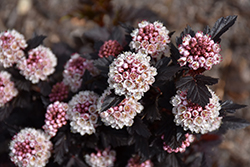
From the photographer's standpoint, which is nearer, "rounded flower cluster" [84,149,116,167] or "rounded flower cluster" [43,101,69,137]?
"rounded flower cluster" [43,101,69,137]

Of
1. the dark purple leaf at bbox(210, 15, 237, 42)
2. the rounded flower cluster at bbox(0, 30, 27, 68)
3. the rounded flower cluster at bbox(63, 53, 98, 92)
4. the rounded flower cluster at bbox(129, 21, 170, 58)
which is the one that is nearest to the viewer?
the dark purple leaf at bbox(210, 15, 237, 42)

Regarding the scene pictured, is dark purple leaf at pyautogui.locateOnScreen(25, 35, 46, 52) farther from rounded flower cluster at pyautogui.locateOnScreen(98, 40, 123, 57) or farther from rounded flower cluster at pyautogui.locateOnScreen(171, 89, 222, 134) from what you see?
rounded flower cluster at pyautogui.locateOnScreen(171, 89, 222, 134)

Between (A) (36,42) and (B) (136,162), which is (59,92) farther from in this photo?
(B) (136,162)

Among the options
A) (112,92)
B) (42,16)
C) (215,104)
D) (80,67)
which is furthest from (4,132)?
(42,16)

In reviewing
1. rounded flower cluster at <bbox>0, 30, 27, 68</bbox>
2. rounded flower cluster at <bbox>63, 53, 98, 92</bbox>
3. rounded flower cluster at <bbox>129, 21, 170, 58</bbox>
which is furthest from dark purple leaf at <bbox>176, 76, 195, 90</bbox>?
rounded flower cluster at <bbox>0, 30, 27, 68</bbox>

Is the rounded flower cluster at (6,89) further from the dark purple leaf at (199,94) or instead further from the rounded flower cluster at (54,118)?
the dark purple leaf at (199,94)

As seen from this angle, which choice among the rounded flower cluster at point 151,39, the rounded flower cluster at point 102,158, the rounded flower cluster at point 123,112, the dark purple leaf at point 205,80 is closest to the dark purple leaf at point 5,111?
the rounded flower cluster at point 102,158
